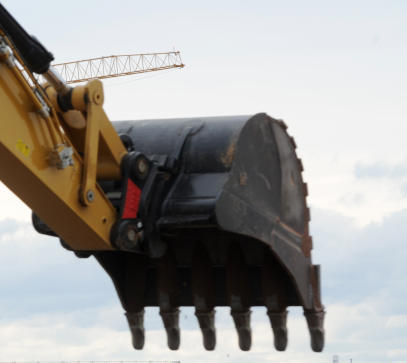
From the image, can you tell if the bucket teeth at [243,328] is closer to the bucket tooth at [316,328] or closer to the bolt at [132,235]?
the bucket tooth at [316,328]

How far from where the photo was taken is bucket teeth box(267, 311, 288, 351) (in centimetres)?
865

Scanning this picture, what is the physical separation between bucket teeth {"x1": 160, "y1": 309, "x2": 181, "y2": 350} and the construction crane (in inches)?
0.6

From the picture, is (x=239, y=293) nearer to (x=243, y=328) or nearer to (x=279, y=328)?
(x=243, y=328)

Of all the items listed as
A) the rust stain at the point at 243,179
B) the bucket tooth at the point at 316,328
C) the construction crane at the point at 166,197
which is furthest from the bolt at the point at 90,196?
the bucket tooth at the point at 316,328

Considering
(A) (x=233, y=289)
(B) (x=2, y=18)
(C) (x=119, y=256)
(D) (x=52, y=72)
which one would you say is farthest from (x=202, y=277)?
Result: (B) (x=2, y=18)

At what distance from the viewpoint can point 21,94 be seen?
6.07 meters

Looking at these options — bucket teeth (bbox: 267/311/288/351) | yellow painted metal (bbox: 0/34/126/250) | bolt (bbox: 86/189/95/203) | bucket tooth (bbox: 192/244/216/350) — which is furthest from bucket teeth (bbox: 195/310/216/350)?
bolt (bbox: 86/189/95/203)

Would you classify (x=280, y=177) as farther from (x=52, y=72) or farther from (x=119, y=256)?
(x=52, y=72)

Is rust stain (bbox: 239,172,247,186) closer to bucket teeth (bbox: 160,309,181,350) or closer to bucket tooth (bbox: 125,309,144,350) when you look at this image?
bucket teeth (bbox: 160,309,181,350)

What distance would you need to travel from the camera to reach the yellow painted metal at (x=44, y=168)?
5.96m

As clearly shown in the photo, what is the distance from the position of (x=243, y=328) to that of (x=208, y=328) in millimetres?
369

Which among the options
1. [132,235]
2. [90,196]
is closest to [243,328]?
[132,235]

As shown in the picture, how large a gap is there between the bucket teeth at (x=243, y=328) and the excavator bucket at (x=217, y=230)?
0.01 m

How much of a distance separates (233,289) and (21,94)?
11.3 ft
